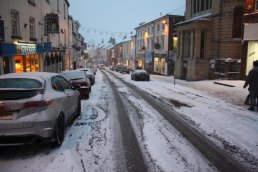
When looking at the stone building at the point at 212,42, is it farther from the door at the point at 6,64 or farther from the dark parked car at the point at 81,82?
the door at the point at 6,64

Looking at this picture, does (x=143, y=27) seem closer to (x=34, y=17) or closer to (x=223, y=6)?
(x=223, y=6)

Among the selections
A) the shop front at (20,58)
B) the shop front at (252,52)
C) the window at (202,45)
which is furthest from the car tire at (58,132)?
the window at (202,45)

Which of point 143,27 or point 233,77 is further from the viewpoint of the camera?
point 143,27

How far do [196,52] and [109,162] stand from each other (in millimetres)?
24528

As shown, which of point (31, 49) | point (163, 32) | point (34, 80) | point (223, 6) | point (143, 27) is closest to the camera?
point (34, 80)

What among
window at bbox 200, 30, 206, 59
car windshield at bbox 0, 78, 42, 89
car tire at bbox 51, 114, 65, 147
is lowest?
car tire at bbox 51, 114, 65, 147

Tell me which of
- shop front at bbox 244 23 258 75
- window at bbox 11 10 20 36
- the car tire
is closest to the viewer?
the car tire

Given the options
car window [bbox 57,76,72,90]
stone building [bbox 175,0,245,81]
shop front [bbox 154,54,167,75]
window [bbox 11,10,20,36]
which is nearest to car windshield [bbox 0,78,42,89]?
car window [bbox 57,76,72,90]

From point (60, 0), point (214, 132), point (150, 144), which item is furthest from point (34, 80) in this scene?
point (60, 0)

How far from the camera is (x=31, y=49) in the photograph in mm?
19109

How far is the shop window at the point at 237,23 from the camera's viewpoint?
82.2 feet

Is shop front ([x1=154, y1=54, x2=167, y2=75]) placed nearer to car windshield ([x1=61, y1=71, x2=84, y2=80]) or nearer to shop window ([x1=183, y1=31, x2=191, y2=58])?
shop window ([x1=183, y1=31, x2=191, y2=58])

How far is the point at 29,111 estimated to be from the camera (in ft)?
18.5

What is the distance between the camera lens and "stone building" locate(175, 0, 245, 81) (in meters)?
25.2
